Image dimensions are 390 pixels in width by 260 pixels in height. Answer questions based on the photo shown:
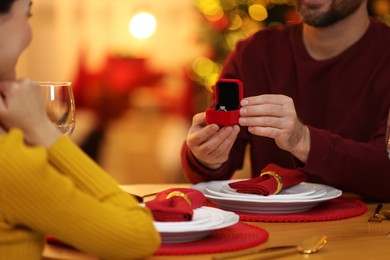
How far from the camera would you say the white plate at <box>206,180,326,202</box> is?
1693 mm

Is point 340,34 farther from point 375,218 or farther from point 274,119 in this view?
point 375,218

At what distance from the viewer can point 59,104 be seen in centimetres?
168

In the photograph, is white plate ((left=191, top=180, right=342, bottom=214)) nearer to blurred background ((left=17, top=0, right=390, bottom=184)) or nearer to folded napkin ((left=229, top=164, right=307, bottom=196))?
folded napkin ((left=229, top=164, right=307, bottom=196))

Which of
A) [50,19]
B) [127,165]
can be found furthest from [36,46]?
[127,165]

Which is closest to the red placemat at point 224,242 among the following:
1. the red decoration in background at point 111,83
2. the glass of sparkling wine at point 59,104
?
the glass of sparkling wine at point 59,104

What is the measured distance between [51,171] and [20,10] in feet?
0.89

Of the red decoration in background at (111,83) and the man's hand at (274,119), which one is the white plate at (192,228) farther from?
the red decoration in background at (111,83)

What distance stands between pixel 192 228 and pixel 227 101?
0.49 metres

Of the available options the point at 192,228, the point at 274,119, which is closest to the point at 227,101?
the point at 274,119

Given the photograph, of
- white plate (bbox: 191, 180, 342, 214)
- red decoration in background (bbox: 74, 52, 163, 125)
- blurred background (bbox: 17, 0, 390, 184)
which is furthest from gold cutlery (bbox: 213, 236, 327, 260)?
red decoration in background (bbox: 74, 52, 163, 125)

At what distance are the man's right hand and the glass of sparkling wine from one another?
1.12 ft

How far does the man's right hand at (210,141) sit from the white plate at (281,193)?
0.09 metres

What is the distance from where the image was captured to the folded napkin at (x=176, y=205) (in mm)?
1406

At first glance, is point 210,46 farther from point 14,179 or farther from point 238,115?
point 14,179
